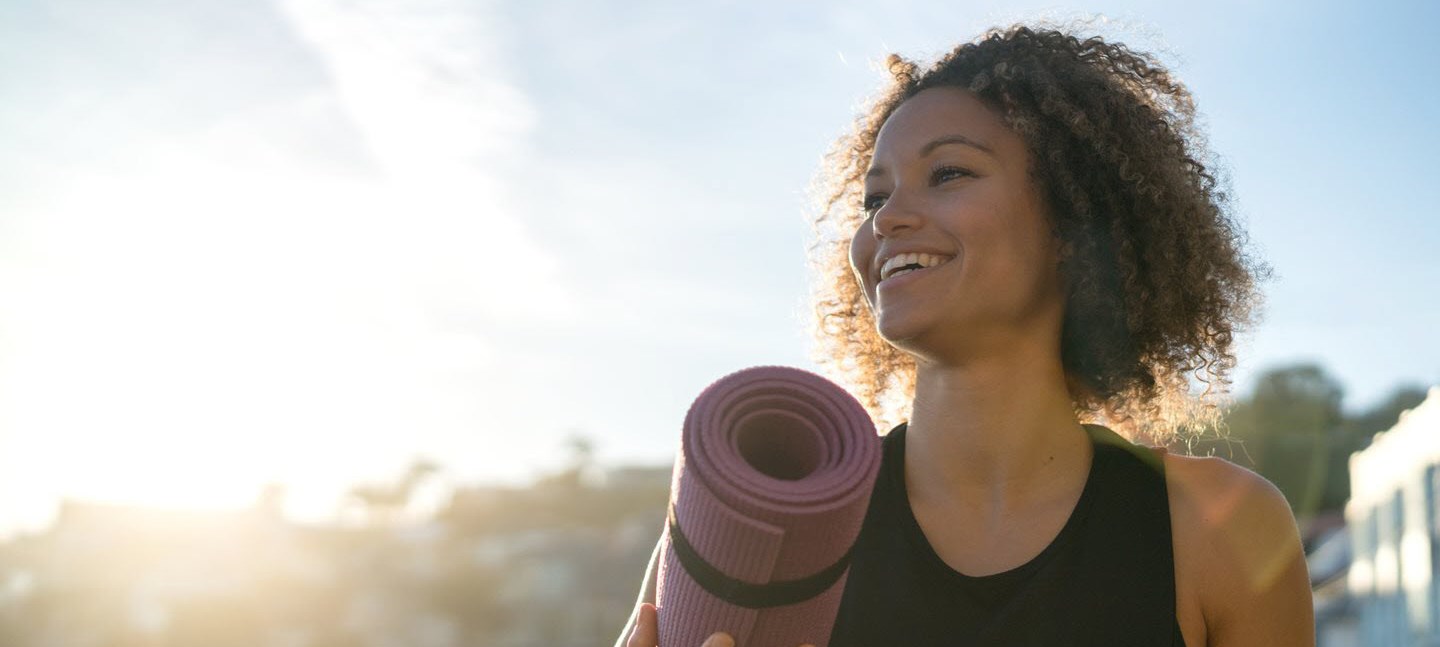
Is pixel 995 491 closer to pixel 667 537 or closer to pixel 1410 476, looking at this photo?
pixel 667 537

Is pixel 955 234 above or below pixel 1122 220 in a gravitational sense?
below

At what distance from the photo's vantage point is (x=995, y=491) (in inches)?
109

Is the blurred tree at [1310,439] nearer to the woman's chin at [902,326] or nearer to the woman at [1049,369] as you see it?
the woman at [1049,369]

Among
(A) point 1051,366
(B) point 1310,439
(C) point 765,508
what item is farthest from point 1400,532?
(B) point 1310,439

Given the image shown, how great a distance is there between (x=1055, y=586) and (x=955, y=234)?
0.75 m

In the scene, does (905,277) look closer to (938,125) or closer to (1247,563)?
(938,125)

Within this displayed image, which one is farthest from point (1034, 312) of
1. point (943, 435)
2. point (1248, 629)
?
point (1248, 629)

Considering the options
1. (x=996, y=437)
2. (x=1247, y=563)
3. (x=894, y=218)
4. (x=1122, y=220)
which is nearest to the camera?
(x=1247, y=563)

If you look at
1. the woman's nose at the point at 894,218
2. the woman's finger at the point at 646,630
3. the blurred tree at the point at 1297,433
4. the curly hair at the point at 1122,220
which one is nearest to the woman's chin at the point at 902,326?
the woman's nose at the point at 894,218

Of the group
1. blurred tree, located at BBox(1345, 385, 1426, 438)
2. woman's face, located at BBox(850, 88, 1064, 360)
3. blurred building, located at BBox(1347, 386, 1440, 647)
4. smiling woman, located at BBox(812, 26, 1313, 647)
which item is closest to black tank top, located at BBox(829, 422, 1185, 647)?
smiling woman, located at BBox(812, 26, 1313, 647)

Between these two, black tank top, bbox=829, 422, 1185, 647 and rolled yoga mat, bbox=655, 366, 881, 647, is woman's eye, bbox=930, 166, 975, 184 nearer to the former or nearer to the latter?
black tank top, bbox=829, 422, 1185, 647

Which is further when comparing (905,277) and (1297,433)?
(1297,433)

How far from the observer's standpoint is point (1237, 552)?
2.58 meters

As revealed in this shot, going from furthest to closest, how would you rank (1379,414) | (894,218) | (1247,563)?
(1379,414) < (894,218) < (1247,563)
